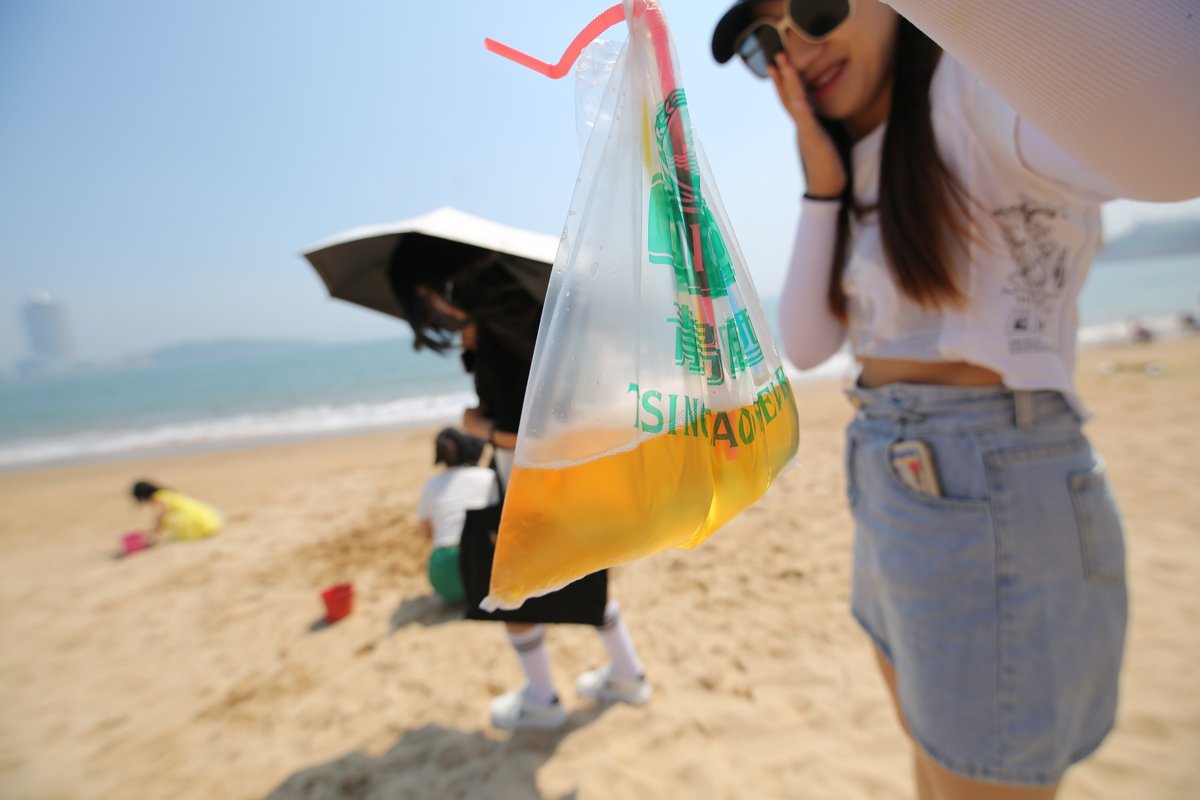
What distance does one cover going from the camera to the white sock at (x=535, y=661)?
2.33 meters

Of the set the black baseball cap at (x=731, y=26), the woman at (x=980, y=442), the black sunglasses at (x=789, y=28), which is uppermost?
the black baseball cap at (x=731, y=26)

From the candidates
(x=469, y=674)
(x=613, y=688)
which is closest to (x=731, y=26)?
(x=613, y=688)

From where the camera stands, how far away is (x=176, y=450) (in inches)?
468

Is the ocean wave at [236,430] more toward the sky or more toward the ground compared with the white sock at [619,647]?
more toward the ground

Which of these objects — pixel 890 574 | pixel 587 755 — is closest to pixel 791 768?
pixel 587 755

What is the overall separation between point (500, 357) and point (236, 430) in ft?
49.0

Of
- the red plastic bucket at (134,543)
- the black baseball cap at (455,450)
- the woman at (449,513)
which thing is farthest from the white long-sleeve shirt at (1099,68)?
the red plastic bucket at (134,543)

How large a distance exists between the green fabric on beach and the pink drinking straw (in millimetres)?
2977

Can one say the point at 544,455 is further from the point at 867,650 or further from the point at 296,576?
the point at 296,576

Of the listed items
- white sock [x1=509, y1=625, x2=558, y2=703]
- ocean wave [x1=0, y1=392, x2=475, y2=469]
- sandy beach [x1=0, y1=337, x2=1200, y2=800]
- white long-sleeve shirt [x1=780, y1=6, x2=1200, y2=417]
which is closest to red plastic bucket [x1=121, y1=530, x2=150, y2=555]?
sandy beach [x1=0, y1=337, x2=1200, y2=800]

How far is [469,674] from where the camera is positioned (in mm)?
2830

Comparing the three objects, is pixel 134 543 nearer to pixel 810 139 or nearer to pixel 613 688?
pixel 613 688

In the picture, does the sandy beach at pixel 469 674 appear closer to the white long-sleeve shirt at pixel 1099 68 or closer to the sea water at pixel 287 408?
the white long-sleeve shirt at pixel 1099 68

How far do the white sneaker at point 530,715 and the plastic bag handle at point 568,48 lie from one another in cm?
244
